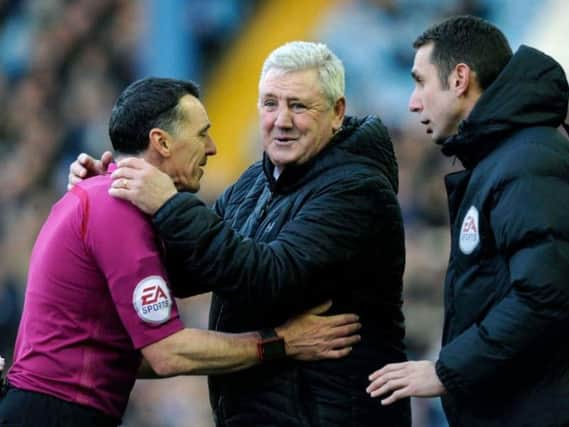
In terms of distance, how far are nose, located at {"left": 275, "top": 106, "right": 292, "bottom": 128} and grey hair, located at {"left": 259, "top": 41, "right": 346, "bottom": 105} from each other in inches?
4.7

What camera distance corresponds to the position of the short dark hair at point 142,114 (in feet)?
12.3

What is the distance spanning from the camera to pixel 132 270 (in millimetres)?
3561

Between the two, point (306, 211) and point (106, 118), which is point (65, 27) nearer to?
point (106, 118)

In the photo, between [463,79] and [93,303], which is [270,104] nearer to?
[463,79]

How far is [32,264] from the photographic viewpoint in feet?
12.4

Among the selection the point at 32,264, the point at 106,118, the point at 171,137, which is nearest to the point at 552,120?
the point at 171,137

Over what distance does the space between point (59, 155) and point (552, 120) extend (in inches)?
185

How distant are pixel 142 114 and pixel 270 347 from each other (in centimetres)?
78

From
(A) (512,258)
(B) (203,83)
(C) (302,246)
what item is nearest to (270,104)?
(C) (302,246)

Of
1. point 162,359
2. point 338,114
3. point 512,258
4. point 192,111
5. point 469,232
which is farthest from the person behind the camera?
point 338,114

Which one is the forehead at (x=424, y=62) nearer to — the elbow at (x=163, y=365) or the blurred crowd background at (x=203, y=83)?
the elbow at (x=163, y=365)

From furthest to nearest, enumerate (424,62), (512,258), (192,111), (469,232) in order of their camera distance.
→ (192,111), (424,62), (469,232), (512,258)

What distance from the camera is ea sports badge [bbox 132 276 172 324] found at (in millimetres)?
3559

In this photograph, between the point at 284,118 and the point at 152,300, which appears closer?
the point at 152,300
